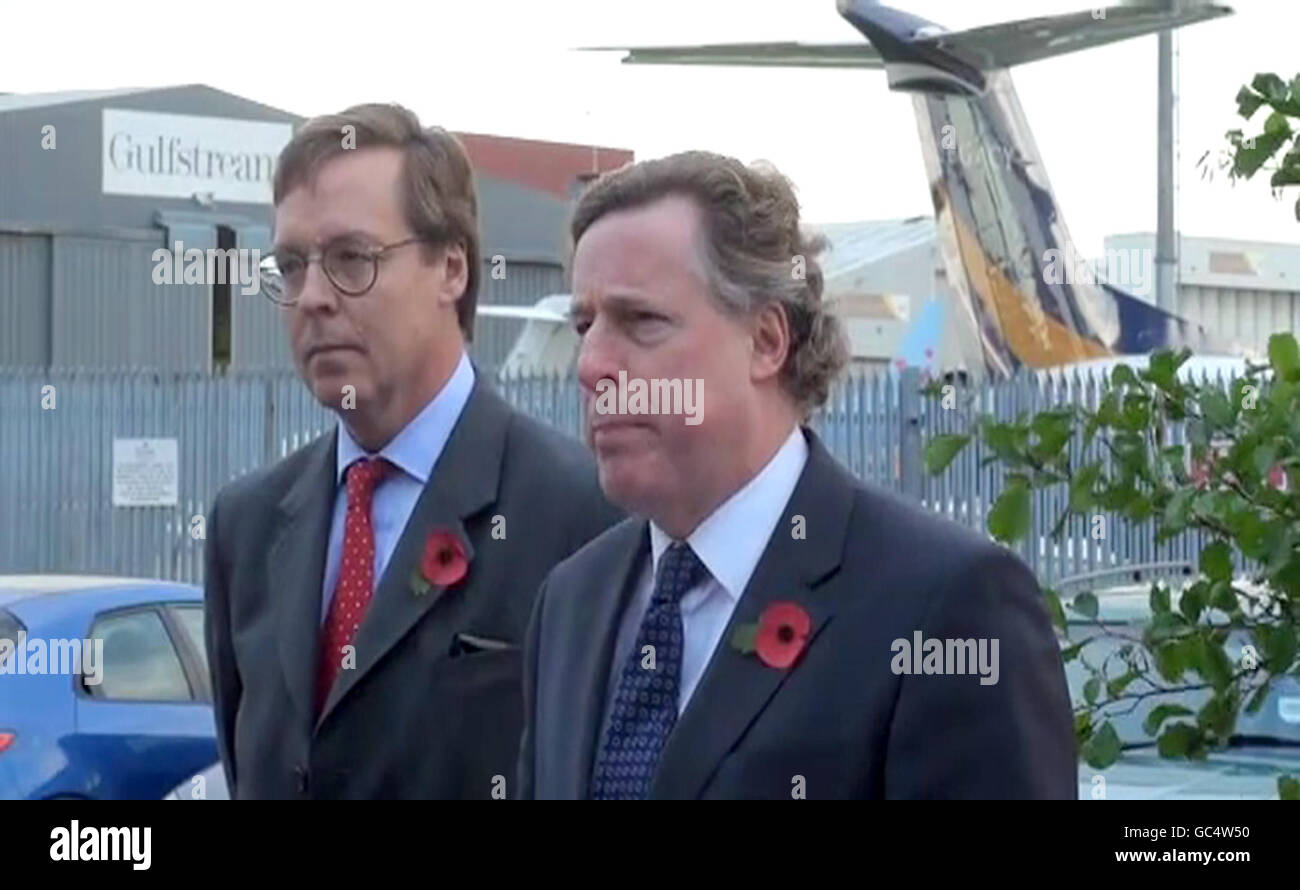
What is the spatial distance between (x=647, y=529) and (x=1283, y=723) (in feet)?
14.7

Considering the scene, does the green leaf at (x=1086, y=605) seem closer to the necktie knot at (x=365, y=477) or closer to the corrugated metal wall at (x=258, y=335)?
the necktie knot at (x=365, y=477)

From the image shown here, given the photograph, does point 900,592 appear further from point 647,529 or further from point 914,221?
point 914,221

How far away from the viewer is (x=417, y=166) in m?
3.11

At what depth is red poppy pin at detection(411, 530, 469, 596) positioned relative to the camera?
9.77 feet

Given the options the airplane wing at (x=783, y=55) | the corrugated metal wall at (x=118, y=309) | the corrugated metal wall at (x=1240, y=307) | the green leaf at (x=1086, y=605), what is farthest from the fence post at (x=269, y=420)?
the corrugated metal wall at (x=1240, y=307)

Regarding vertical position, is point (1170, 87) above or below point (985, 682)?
above

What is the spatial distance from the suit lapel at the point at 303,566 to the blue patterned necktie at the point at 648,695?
517 mm

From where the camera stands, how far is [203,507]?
2030cm

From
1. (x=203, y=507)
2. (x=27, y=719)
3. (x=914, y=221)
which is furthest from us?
(x=914, y=221)

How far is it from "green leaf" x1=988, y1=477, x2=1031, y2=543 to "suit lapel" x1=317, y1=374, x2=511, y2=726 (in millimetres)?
1019

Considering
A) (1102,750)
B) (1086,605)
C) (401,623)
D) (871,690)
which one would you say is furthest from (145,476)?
(871,690)

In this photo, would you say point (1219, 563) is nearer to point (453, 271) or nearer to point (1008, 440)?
point (1008, 440)
